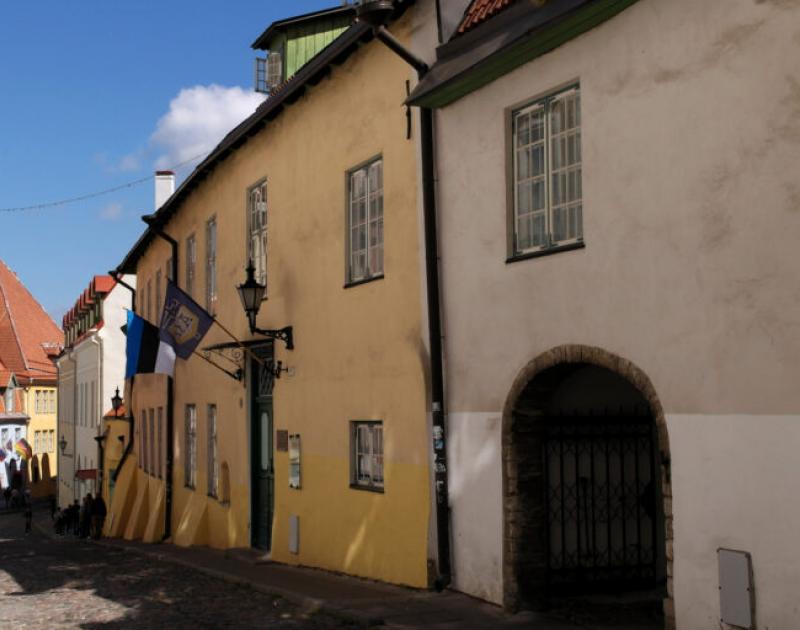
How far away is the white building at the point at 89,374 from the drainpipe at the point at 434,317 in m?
29.3

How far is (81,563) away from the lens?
20781 mm

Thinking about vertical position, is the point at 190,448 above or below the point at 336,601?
above

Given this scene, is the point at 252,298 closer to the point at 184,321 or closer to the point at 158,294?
the point at 184,321

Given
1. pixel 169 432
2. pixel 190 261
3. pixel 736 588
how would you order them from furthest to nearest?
pixel 169 432 → pixel 190 261 → pixel 736 588

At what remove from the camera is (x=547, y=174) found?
1005cm

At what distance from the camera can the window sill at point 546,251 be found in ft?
31.1

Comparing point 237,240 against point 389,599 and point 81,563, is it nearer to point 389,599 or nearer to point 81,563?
point 81,563

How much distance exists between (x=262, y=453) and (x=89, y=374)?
29.6 meters

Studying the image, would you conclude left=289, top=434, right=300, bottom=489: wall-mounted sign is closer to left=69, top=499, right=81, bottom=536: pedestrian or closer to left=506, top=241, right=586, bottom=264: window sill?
left=506, top=241, right=586, bottom=264: window sill

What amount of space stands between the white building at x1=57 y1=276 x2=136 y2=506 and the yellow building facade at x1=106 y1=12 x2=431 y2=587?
798 inches

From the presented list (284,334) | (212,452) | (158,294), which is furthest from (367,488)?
(158,294)

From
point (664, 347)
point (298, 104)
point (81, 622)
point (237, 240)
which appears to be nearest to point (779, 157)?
point (664, 347)

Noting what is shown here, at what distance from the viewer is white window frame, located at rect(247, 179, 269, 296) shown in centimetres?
1777

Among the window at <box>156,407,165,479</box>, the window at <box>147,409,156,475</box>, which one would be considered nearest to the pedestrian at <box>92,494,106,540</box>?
the window at <box>147,409,156,475</box>
